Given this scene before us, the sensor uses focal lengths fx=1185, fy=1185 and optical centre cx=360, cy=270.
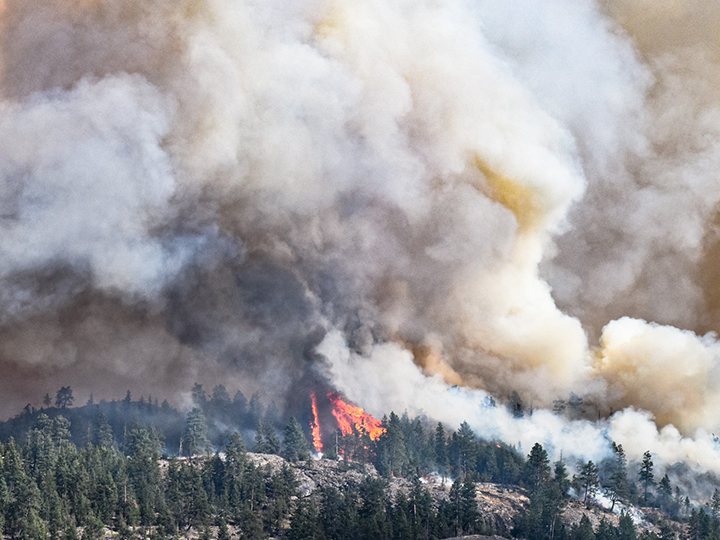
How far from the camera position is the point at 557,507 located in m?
188

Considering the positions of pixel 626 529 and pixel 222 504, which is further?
pixel 626 529

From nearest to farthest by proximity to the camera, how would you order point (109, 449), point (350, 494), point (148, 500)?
point (148, 500)
point (350, 494)
point (109, 449)

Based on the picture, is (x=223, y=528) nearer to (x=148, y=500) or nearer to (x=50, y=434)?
(x=148, y=500)

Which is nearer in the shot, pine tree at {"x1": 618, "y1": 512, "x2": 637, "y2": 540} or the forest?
the forest

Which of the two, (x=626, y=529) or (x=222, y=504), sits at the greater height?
(x=222, y=504)

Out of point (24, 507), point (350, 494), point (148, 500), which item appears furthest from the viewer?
point (350, 494)

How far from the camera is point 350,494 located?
602 feet

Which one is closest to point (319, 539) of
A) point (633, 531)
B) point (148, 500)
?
point (148, 500)

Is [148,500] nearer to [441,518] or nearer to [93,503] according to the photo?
[93,503]

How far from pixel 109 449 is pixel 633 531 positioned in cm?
8579

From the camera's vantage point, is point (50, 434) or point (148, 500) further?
point (50, 434)

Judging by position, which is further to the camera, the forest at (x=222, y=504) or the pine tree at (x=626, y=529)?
the pine tree at (x=626, y=529)

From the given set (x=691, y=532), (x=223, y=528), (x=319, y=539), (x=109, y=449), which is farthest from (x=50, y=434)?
(x=691, y=532)

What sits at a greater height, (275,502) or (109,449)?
(109,449)
